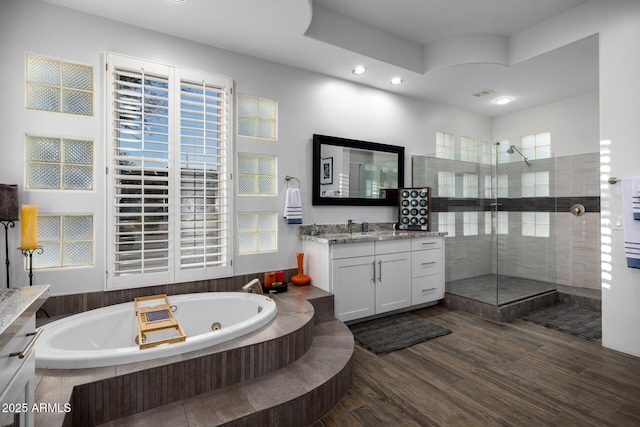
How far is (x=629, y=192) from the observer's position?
2.58 metres

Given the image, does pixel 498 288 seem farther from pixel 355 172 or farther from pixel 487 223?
pixel 355 172

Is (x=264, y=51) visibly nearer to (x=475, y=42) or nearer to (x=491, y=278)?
(x=475, y=42)

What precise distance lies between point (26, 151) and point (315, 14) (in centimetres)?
261

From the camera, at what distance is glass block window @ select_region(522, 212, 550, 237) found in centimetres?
412

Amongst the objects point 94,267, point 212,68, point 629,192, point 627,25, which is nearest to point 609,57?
point 627,25

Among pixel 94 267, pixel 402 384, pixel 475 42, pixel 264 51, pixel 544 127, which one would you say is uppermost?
pixel 475 42

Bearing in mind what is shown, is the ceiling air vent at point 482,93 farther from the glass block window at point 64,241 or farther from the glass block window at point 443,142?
the glass block window at point 64,241

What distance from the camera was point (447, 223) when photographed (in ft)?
13.5

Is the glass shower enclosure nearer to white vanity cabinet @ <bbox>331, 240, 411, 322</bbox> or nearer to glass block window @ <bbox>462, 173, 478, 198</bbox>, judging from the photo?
glass block window @ <bbox>462, 173, 478, 198</bbox>

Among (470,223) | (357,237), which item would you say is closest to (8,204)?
(357,237)

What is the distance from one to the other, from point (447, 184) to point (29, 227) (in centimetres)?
418

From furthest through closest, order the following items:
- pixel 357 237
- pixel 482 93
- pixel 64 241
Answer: pixel 482 93 → pixel 357 237 → pixel 64 241

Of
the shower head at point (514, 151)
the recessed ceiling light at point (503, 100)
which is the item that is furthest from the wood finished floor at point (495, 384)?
the recessed ceiling light at point (503, 100)

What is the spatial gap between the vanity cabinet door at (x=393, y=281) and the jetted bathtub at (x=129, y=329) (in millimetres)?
1308
